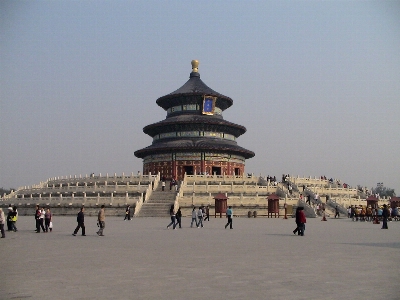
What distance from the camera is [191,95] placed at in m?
60.4

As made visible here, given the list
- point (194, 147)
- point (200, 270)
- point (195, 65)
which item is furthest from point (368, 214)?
point (195, 65)

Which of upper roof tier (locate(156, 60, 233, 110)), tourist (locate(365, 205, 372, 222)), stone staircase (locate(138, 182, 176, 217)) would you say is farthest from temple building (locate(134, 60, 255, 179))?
tourist (locate(365, 205, 372, 222))

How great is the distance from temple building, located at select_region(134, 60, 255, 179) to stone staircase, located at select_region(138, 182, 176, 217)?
15.1 metres

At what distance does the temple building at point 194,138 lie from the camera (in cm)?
5512

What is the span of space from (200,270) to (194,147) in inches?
1740

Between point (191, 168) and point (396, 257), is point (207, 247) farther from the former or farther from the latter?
point (191, 168)

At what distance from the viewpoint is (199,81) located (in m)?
65.6

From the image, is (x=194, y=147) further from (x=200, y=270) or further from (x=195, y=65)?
(x=200, y=270)

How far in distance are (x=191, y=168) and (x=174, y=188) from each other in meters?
14.5

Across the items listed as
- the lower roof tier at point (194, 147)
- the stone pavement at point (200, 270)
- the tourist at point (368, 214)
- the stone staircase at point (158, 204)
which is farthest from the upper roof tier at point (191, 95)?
the stone pavement at point (200, 270)

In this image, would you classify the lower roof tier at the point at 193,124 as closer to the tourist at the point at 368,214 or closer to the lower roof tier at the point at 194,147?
the lower roof tier at the point at 194,147

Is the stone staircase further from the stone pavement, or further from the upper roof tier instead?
the upper roof tier

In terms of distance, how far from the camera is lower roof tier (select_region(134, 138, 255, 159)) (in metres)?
54.7

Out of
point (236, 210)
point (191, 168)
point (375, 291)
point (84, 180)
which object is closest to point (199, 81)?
point (191, 168)
